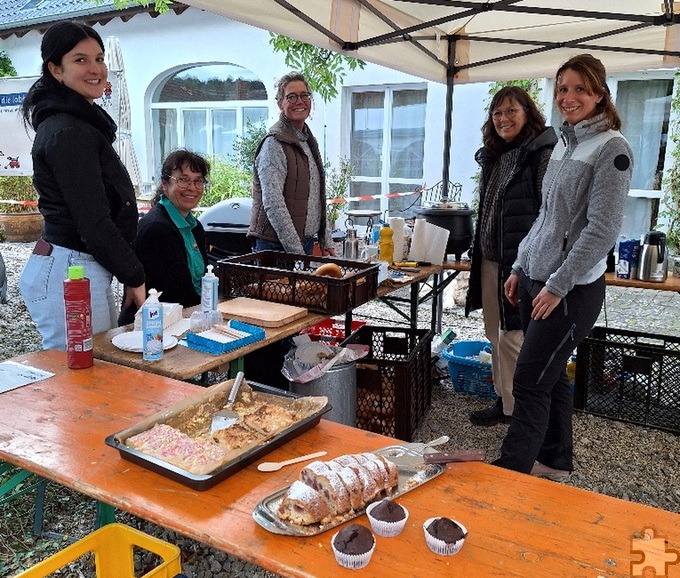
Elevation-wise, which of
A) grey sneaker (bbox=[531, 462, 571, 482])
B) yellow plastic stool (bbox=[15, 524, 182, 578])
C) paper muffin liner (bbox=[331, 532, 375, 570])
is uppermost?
paper muffin liner (bbox=[331, 532, 375, 570])

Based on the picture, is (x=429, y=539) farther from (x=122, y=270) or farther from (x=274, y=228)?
(x=274, y=228)

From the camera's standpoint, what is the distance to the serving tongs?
1737mm

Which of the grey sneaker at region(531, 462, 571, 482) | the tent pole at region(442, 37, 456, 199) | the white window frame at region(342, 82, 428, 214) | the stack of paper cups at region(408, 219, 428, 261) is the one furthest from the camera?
the white window frame at region(342, 82, 428, 214)

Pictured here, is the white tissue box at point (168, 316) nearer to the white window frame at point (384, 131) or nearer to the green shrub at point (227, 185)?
the white window frame at point (384, 131)

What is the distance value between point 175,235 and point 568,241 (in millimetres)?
1948

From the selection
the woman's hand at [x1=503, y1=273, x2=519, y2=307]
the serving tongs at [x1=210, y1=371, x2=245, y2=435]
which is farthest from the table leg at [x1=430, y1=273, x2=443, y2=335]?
the serving tongs at [x1=210, y1=371, x2=245, y2=435]

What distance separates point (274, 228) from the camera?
147 inches

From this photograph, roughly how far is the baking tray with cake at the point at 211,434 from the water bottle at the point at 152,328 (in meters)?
0.49

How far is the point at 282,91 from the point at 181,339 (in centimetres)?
191

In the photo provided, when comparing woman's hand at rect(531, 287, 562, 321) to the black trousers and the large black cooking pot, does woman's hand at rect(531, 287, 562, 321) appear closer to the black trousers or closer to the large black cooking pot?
the black trousers

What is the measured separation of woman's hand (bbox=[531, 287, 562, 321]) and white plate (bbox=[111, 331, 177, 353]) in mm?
1514

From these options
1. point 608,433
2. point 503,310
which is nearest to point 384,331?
point 503,310

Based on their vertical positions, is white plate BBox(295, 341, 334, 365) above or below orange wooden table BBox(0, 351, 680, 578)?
below

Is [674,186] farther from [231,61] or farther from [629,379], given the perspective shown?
[231,61]
